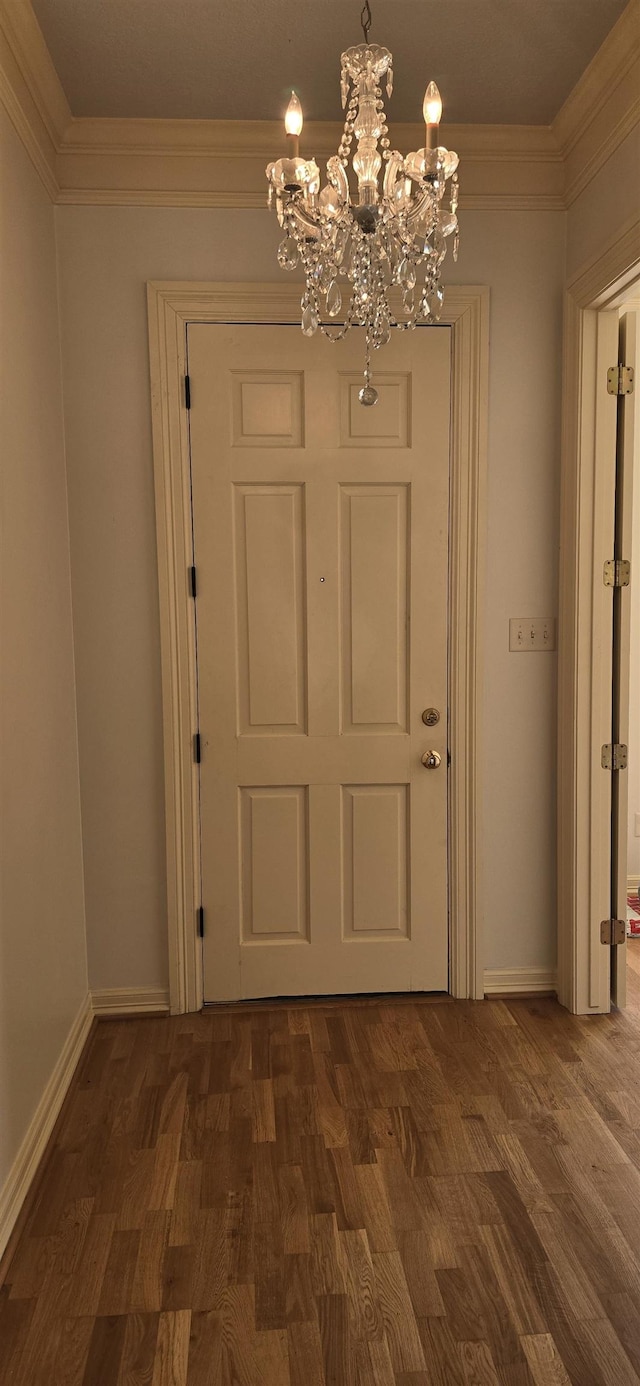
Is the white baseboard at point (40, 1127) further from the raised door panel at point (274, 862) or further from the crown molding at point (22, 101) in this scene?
the crown molding at point (22, 101)

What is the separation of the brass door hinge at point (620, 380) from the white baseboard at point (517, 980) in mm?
Answer: 1981

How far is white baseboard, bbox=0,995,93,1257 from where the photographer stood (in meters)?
2.12

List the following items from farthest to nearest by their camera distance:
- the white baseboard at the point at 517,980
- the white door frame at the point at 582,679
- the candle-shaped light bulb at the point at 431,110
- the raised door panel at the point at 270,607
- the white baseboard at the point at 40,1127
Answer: the white baseboard at the point at 517,980, the raised door panel at the point at 270,607, the white door frame at the point at 582,679, the white baseboard at the point at 40,1127, the candle-shaped light bulb at the point at 431,110

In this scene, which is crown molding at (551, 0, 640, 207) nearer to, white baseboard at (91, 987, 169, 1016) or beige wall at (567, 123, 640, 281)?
beige wall at (567, 123, 640, 281)

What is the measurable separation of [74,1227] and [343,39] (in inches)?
118


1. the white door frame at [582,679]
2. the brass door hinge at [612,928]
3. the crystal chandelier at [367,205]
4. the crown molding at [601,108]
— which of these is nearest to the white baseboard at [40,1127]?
the white door frame at [582,679]

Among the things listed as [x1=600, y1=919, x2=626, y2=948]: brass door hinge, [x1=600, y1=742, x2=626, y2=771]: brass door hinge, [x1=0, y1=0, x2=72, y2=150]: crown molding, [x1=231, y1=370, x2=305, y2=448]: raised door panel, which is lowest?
[x1=600, y1=919, x2=626, y2=948]: brass door hinge

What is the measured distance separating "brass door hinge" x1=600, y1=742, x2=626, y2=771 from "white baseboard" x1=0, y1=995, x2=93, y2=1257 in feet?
6.24

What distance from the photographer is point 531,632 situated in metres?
3.17

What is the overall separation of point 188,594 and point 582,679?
1.32 meters

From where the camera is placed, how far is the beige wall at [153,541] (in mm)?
2945

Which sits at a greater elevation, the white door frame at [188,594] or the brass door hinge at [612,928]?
the white door frame at [188,594]

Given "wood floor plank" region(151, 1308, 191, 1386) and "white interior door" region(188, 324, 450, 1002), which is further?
"white interior door" region(188, 324, 450, 1002)

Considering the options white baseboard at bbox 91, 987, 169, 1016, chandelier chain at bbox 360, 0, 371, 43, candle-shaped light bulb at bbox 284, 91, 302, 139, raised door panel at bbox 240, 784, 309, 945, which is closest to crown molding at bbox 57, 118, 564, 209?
chandelier chain at bbox 360, 0, 371, 43
